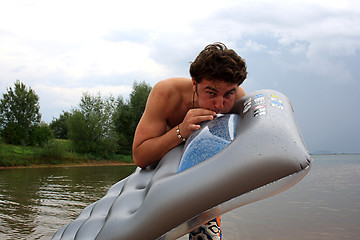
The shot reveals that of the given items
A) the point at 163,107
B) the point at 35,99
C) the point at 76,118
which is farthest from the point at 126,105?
the point at 163,107

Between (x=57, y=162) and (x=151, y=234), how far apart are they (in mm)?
24120

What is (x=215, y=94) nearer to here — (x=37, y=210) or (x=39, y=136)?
(x=37, y=210)

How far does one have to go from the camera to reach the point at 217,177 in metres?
1.33

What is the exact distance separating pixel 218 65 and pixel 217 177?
53 centimetres

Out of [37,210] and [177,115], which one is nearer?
[177,115]

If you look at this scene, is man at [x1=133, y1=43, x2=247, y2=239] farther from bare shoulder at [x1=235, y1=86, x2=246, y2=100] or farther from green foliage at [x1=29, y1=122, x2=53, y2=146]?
green foliage at [x1=29, y1=122, x2=53, y2=146]

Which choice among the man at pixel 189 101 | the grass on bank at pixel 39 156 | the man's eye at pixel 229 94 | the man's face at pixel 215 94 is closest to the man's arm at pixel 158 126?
the man at pixel 189 101

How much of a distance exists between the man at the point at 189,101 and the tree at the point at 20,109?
30.1 m

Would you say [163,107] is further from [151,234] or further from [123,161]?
[123,161]

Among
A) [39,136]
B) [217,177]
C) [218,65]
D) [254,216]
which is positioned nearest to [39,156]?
[39,136]

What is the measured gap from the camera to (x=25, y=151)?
78.3ft

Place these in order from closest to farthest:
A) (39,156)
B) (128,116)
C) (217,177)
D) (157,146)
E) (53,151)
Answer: (217,177) < (157,146) < (39,156) < (53,151) < (128,116)

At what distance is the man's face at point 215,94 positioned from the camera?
5.25 feet

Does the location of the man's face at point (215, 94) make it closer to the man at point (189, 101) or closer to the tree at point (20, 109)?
the man at point (189, 101)
